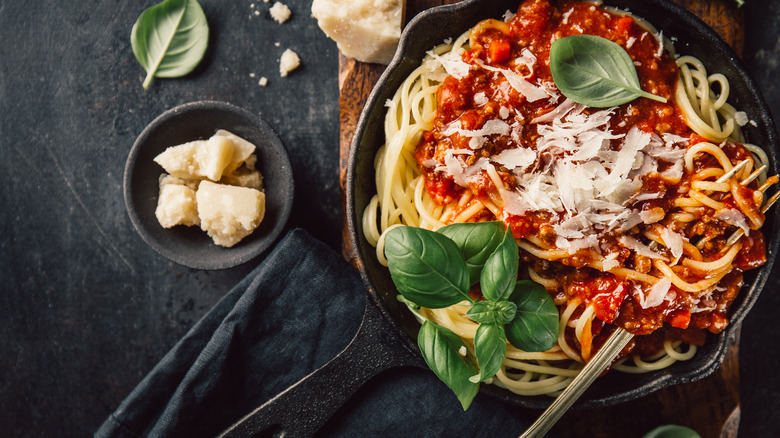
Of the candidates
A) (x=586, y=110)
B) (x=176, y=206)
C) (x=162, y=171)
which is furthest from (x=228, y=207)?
(x=586, y=110)

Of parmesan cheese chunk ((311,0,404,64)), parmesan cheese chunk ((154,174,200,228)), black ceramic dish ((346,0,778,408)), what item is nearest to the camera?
black ceramic dish ((346,0,778,408))

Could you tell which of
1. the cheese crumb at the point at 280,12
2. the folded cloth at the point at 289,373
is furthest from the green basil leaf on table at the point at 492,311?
the cheese crumb at the point at 280,12

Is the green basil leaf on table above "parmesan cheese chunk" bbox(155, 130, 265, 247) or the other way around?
above

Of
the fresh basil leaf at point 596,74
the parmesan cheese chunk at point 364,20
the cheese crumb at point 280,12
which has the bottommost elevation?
the cheese crumb at point 280,12

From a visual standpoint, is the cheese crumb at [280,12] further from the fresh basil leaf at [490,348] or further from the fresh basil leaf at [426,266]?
the fresh basil leaf at [490,348]

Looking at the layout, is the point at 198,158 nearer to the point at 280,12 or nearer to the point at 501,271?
the point at 280,12

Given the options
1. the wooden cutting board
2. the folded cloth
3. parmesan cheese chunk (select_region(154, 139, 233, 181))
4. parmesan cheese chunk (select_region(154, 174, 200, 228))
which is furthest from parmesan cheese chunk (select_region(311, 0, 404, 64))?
parmesan cheese chunk (select_region(154, 174, 200, 228))

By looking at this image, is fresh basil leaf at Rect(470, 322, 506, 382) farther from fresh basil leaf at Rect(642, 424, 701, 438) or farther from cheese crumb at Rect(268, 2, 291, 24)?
cheese crumb at Rect(268, 2, 291, 24)

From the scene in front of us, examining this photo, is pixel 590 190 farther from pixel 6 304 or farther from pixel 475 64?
pixel 6 304
